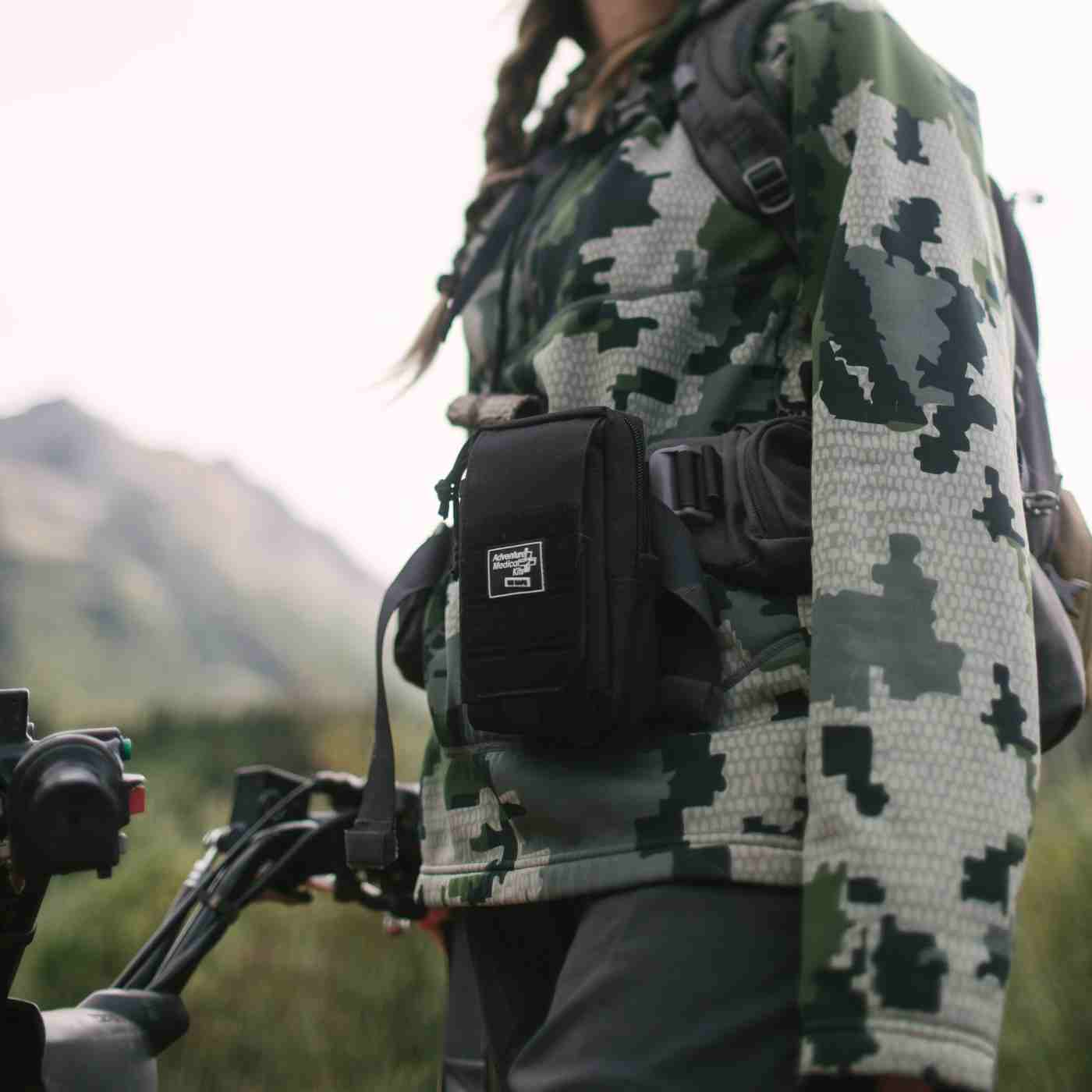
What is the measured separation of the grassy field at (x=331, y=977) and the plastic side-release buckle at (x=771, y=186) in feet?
7.52

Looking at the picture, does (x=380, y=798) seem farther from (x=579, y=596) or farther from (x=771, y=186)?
(x=771, y=186)

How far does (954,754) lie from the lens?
2.66ft

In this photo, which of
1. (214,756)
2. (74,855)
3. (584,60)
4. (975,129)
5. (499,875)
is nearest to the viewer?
(74,855)

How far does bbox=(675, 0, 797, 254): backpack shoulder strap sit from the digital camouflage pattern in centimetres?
2

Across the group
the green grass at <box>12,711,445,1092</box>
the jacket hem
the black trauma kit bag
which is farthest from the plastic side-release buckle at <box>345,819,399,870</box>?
the green grass at <box>12,711,445,1092</box>

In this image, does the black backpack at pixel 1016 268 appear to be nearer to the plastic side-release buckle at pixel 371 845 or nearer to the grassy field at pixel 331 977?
the plastic side-release buckle at pixel 371 845

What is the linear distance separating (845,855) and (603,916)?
0.20 metres

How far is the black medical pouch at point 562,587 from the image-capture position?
920 millimetres

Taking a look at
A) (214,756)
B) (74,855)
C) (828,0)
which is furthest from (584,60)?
(214,756)

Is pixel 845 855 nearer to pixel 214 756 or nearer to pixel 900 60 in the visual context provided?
pixel 900 60

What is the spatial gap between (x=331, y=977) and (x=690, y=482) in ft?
8.24

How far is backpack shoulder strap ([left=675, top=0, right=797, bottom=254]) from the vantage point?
1085 millimetres

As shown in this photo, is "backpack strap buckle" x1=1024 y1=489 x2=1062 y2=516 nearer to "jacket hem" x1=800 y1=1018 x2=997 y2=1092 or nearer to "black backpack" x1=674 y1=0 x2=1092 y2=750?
"black backpack" x1=674 y1=0 x2=1092 y2=750

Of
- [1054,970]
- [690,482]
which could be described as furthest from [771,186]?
[1054,970]
